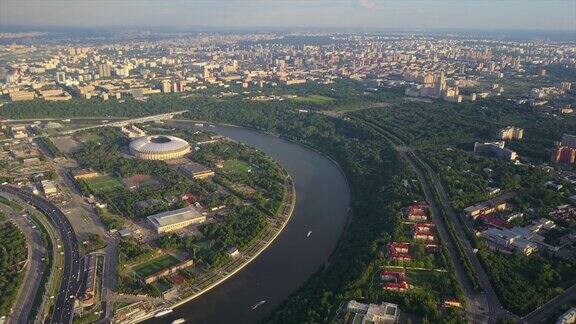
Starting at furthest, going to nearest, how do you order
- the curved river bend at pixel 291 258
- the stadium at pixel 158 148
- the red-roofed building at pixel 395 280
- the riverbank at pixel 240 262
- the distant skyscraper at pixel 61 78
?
the distant skyscraper at pixel 61 78 → the stadium at pixel 158 148 → the riverbank at pixel 240 262 → the curved river bend at pixel 291 258 → the red-roofed building at pixel 395 280

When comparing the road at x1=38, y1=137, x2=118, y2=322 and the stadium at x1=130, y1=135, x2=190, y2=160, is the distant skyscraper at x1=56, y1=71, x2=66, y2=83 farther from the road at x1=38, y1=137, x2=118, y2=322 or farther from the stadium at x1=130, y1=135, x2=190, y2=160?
the road at x1=38, y1=137, x2=118, y2=322

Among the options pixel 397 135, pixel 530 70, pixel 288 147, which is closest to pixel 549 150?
pixel 397 135

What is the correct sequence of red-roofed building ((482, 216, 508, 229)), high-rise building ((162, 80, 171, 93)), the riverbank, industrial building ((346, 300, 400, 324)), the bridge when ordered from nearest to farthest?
industrial building ((346, 300, 400, 324)) → the riverbank → red-roofed building ((482, 216, 508, 229)) → the bridge → high-rise building ((162, 80, 171, 93))

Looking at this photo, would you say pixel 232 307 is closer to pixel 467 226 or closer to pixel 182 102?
pixel 467 226

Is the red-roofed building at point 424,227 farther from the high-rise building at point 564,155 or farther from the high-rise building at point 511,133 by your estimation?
the high-rise building at point 511,133

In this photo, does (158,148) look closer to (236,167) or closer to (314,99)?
(236,167)

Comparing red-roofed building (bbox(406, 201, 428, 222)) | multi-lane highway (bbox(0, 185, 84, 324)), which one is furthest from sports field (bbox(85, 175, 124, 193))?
red-roofed building (bbox(406, 201, 428, 222))

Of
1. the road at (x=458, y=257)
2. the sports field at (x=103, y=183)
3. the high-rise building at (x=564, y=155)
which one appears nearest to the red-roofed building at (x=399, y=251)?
the road at (x=458, y=257)
